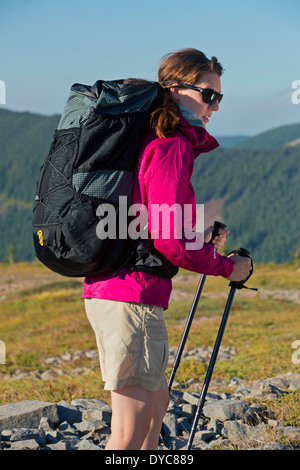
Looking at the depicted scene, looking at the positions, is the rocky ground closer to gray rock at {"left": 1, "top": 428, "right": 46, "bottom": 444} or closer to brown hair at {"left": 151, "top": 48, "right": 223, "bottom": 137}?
gray rock at {"left": 1, "top": 428, "right": 46, "bottom": 444}

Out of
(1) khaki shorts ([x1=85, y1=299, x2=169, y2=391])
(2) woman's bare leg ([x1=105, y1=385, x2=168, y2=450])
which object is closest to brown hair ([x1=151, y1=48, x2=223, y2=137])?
(1) khaki shorts ([x1=85, y1=299, x2=169, y2=391])

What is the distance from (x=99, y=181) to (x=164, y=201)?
14.8 inches

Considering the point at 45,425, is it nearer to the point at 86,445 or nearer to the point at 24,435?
the point at 24,435

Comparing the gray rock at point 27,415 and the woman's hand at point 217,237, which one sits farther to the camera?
the gray rock at point 27,415

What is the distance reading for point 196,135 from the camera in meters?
2.94

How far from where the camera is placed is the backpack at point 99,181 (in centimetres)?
282

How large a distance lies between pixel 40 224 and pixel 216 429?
2947mm

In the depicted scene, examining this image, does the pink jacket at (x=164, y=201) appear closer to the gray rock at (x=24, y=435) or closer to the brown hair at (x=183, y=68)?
the brown hair at (x=183, y=68)

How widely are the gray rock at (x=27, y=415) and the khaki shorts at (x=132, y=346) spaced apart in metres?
2.60

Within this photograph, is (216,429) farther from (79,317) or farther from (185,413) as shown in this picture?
(79,317)

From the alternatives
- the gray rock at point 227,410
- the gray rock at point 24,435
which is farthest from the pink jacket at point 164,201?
the gray rock at point 227,410

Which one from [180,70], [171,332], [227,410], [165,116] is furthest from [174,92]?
[171,332]

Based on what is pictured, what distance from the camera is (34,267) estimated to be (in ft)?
126

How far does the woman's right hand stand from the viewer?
3.09 metres
